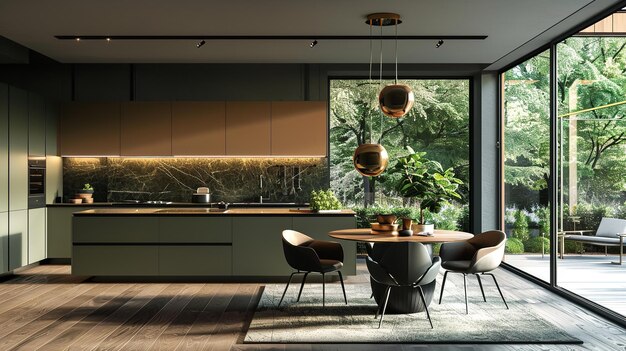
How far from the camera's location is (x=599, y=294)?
6.53 metres

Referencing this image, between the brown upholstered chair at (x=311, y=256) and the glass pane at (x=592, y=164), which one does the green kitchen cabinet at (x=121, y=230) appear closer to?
the brown upholstered chair at (x=311, y=256)

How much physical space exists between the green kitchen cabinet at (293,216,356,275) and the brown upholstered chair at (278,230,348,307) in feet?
2.94

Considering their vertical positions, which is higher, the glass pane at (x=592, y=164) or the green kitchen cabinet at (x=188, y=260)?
the glass pane at (x=592, y=164)

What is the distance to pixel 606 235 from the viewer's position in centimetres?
649

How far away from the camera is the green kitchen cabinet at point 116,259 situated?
7.51 metres

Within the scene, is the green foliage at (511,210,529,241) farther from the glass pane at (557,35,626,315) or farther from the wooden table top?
the wooden table top

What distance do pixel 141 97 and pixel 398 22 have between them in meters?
4.23

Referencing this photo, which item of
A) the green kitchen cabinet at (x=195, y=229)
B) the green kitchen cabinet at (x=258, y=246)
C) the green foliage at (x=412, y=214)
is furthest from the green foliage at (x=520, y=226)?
the green kitchen cabinet at (x=195, y=229)

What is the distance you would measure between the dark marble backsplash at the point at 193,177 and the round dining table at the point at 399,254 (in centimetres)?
311

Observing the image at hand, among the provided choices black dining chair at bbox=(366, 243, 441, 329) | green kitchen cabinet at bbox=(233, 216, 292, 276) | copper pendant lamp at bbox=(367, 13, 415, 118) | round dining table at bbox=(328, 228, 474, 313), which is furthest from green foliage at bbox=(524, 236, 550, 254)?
copper pendant lamp at bbox=(367, 13, 415, 118)

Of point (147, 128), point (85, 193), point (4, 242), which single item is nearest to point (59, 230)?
point (85, 193)

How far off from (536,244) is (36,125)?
6.36 meters

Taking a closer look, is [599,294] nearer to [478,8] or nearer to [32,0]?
[478,8]

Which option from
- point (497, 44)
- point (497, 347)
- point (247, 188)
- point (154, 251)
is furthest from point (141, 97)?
point (497, 347)
